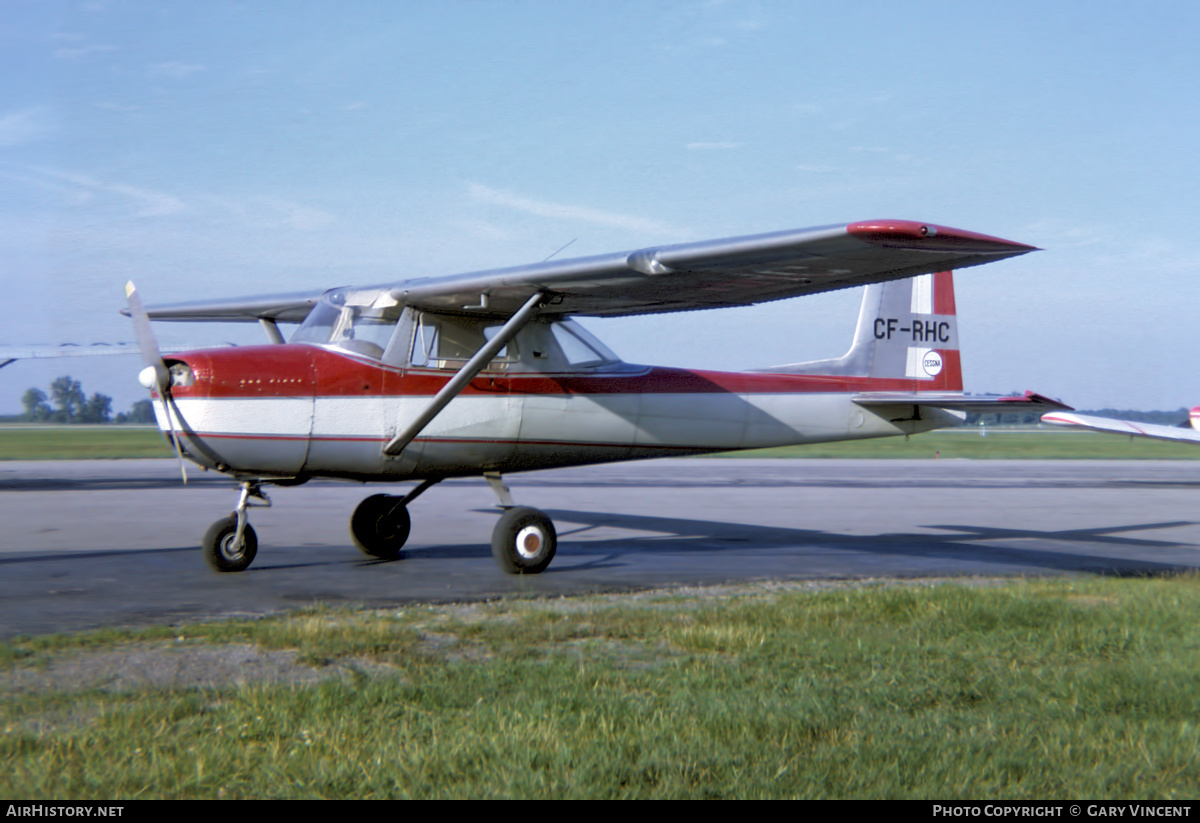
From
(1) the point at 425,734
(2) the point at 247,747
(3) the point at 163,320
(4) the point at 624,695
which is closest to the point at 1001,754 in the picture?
(4) the point at 624,695

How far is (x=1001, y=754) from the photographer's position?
12.8 feet

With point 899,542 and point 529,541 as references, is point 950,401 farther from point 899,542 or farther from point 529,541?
point 529,541

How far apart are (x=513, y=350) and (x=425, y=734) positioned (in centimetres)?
645

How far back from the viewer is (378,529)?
35.5 feet

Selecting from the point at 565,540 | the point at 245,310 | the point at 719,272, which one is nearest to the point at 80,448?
the point at 245,310

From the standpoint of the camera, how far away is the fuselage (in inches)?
346

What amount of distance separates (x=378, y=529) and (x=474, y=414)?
75.7 inches

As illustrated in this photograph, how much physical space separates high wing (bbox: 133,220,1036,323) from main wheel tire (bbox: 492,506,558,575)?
212 centimetres

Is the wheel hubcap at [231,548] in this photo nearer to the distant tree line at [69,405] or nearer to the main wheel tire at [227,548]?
the main wheel tire at [227,548]

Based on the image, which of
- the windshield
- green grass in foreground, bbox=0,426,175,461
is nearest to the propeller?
the windshield

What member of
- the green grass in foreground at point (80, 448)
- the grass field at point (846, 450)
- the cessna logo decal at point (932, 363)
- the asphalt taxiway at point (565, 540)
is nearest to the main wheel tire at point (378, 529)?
the asphalt taxiway at point (565, 540)

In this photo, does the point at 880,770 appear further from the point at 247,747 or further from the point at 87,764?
the point at 87,764

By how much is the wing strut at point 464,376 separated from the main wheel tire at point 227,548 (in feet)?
5.47

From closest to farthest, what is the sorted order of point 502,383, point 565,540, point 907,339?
point 502,383
point 565,540
point 907,339
